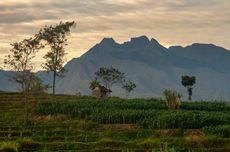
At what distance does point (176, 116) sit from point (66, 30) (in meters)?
53.7

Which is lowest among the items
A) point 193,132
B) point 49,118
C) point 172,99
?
point 193,132

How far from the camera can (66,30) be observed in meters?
112

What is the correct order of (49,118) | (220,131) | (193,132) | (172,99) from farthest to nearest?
(172,99), (49,118), (193,132), (220,131)

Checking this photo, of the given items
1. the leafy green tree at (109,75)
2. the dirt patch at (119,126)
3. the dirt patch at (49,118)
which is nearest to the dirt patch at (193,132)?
the dirt patch at (119,126)

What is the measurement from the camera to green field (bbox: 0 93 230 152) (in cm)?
4981

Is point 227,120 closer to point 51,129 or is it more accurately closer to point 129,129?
point 129,129

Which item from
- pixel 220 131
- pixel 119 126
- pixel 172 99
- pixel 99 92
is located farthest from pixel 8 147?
pixel 99 92

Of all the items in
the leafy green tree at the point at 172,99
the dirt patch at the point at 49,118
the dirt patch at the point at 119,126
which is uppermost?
the leafy green tree at the point at 172,99

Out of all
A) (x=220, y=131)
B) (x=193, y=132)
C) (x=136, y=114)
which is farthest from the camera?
(x=136, y=114)

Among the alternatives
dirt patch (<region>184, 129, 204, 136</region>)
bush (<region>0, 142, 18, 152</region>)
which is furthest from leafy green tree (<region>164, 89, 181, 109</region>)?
bush (<region>0, 142, 18, 152</region>)

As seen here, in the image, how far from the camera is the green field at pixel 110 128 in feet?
163

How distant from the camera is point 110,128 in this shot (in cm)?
6347

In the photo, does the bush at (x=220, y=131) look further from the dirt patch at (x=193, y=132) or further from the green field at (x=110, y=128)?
the dirt patch at (x=193, y=132)

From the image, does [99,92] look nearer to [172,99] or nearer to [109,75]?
[172,99]
